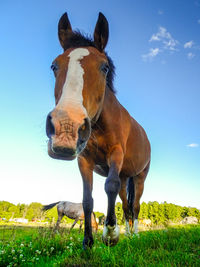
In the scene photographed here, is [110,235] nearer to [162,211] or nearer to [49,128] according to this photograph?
[49,128]

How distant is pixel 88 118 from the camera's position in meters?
2.37

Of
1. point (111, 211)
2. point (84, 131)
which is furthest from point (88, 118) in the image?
point (111, 211)

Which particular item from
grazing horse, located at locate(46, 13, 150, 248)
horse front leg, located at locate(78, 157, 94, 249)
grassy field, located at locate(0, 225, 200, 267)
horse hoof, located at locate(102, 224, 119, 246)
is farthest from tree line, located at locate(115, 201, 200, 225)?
horse hoof, located at locate(102, 224, 119, 246)

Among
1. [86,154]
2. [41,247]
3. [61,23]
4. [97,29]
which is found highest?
[61,23]

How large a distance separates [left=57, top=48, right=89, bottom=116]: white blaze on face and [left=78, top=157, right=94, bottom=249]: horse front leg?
63.3 inches

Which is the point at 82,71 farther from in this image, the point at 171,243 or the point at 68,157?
the point at 171,243

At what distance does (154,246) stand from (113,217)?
96 centimetres

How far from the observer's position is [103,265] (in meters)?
2.15

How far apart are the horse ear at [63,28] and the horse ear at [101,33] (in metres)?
0.54

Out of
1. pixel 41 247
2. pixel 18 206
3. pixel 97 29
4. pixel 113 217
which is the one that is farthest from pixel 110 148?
pixel 18 206

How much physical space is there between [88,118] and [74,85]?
1.68ft

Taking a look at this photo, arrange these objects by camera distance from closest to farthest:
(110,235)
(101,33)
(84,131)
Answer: (84,131)
(110,235)
(101,33)

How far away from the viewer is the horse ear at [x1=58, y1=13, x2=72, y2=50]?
3749 millimetres

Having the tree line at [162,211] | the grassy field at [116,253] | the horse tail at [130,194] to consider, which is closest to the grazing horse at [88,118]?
the grassy field at [116,253]
